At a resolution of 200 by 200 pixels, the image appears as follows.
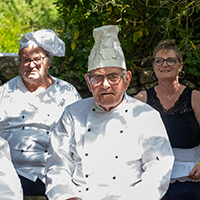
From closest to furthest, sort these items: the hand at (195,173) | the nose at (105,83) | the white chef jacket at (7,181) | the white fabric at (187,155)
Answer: the white chef jacket at (7,181) → the nose at (105,83) → the hand at (195,173) → the white fabric at (187,155)

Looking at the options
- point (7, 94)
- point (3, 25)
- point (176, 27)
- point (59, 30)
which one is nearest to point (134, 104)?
point (7, 94)

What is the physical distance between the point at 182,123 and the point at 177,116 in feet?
0.24

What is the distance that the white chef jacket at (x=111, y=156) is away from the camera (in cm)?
227

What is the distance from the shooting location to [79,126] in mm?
2510

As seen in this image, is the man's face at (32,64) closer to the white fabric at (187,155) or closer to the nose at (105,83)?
the nose at (105,83)

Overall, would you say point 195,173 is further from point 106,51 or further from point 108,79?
point 106,51

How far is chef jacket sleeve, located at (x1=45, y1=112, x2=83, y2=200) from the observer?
226 centimetres

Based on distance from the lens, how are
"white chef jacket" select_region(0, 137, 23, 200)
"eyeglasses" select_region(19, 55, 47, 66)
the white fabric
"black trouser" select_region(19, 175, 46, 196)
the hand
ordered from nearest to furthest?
"white chef jacket" select_region(0, 137, 23, 200) → the hand → the white fabric → "black trouser" select_region(19, 175, 46, 196) → "eyeglasses" select_region(19, 55, 47, 66)

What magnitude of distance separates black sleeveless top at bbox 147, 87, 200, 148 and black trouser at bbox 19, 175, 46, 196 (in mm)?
1213

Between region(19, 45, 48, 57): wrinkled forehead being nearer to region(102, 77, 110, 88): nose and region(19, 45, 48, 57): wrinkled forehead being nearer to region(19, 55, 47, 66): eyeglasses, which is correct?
region(19, 55, 47, 66): eyeglasses

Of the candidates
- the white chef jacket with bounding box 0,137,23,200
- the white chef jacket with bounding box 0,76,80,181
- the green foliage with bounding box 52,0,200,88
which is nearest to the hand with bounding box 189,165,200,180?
the white chef jacket with bounding box 0,76,80,181

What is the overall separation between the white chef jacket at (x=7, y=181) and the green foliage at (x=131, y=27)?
8.95 ft

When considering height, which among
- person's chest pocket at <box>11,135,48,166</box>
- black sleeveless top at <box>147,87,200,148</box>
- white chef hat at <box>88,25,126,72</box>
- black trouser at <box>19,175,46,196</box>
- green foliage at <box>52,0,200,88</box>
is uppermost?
white chef hat at <box>88,25,126,72</box>

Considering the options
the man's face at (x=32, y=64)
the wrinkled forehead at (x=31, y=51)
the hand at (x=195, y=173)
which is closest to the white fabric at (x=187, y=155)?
the hand at (x=195, y=173)
